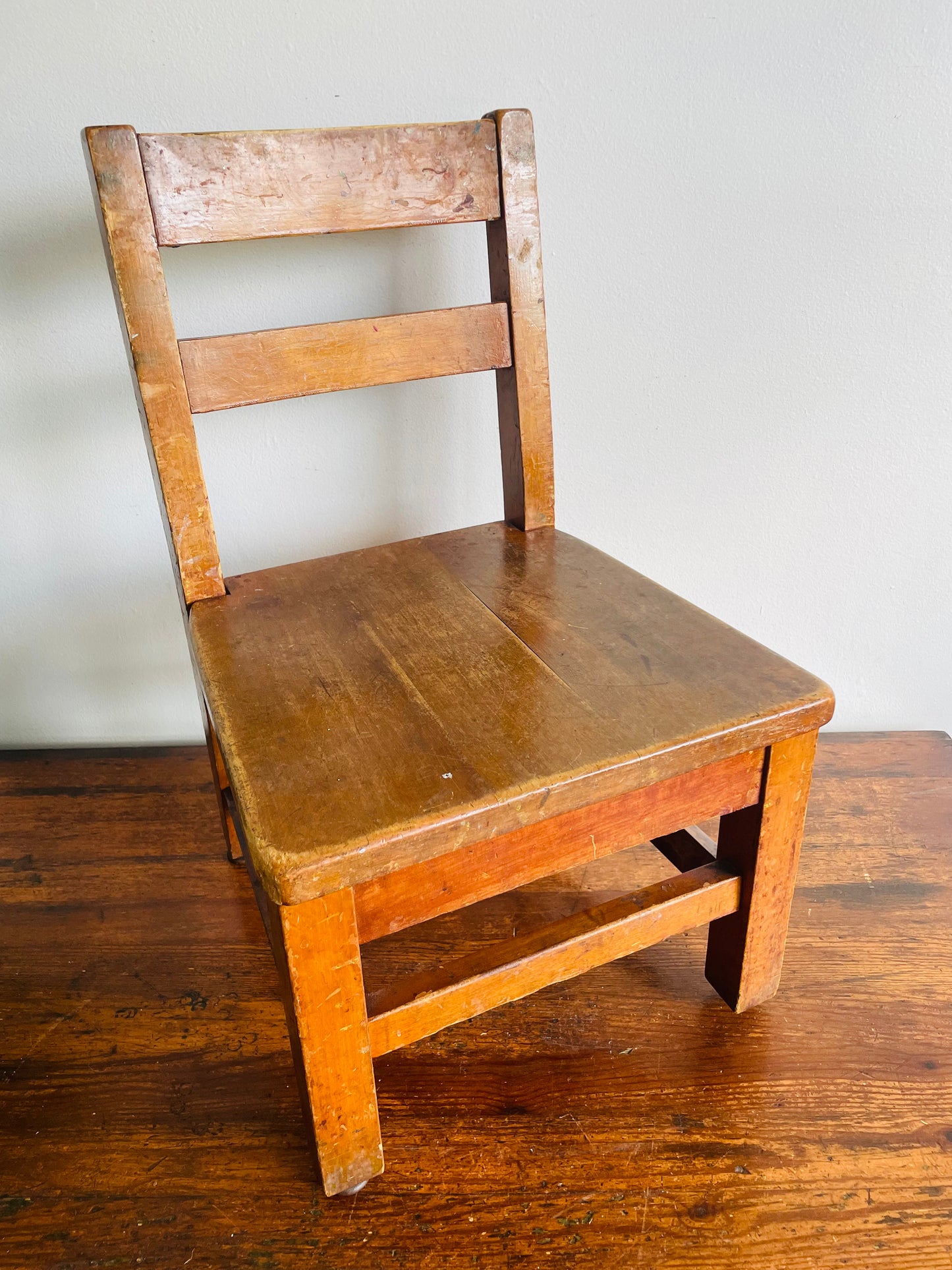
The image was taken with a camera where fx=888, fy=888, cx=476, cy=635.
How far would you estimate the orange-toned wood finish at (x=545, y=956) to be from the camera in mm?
769

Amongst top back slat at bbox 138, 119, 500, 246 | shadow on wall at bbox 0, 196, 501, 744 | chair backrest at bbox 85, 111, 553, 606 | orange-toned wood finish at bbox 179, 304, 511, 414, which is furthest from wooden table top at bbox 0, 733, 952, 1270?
top back slat at bbox 138, 119, 500, 246

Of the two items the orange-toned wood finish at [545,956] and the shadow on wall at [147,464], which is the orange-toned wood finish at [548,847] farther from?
the shadow on wall at [147,464]

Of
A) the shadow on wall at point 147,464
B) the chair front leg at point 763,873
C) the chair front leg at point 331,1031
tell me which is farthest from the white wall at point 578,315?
the chair front leg at point 331,1031

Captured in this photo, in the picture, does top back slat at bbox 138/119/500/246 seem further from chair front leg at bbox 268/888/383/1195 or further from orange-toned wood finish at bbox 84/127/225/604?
chair front leg at bbox 268/888/383/1195

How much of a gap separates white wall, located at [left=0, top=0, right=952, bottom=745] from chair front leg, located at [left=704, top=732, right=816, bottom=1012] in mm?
557

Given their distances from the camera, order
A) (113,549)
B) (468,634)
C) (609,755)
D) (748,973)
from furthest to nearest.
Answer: (113,549) < (748,973) < (468,634) < (609,755)

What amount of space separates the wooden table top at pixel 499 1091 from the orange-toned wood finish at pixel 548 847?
11.3 inches

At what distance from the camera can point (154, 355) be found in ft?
2.75

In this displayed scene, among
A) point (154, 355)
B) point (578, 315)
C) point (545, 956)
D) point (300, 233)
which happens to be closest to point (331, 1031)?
point (545, 956)

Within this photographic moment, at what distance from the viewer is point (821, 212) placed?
44.1 inches

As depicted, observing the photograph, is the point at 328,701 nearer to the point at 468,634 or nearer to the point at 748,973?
the point at 468,634

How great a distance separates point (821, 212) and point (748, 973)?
0.92 metres

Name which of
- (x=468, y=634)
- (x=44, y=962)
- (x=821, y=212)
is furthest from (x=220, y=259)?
(x=44, y=962)

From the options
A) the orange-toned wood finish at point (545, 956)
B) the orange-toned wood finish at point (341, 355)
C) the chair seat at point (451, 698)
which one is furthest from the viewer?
the orange-toned wood finish at point (341, 355)
